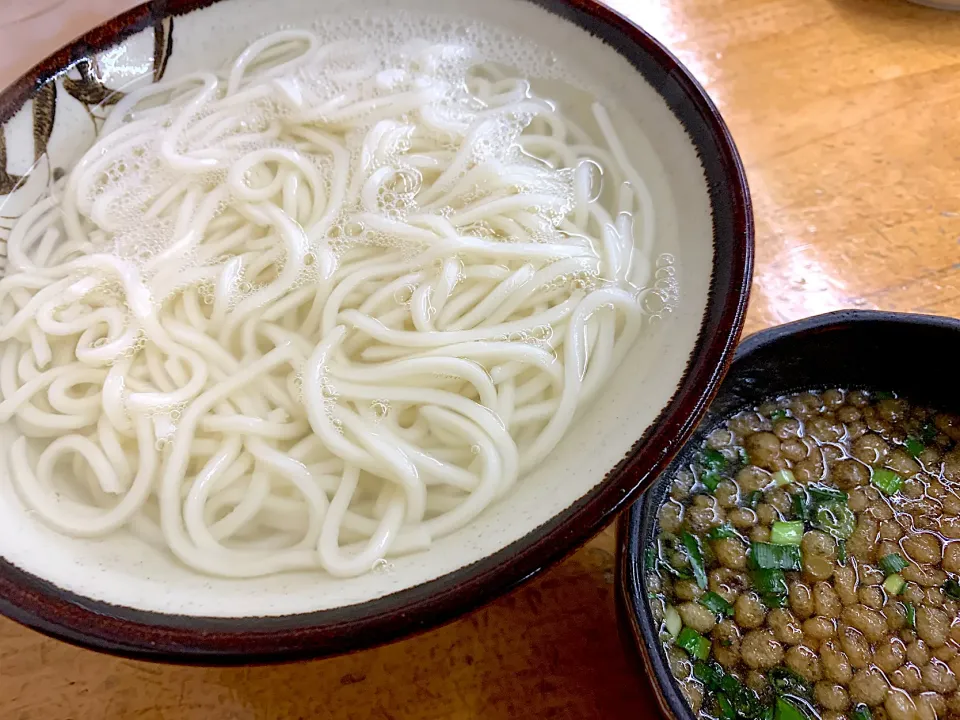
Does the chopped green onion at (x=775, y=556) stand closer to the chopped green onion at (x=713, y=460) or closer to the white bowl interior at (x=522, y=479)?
the chopped green onion at (x=713, y=460)

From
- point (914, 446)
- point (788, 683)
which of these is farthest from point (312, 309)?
point (914, 446)

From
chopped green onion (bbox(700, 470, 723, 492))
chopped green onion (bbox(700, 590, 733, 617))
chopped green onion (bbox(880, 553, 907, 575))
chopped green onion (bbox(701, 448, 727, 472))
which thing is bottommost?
chopped green onion (bbox(880, 553, 907, 575))

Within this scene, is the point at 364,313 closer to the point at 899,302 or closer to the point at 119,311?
the point at 119,311

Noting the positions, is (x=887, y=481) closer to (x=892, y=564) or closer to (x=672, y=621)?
(x=892, y=564)

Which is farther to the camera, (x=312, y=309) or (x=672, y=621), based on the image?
(x=312, y=309)

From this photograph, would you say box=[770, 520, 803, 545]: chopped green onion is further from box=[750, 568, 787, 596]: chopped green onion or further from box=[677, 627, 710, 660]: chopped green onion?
box=[677, 627, 710, 660]: chopped green onion

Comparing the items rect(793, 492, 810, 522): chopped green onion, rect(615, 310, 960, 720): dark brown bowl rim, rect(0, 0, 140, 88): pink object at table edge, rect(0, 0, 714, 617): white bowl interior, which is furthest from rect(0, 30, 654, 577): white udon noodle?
rect(0, 0, 140, 88): pink object at table edge
